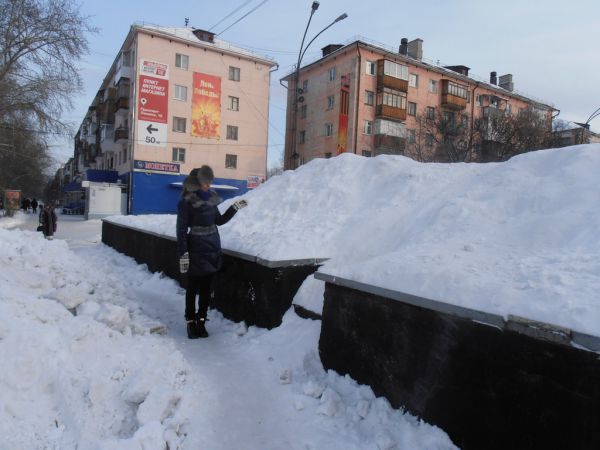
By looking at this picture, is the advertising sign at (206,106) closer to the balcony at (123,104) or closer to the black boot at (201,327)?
the balcony at (123,104)

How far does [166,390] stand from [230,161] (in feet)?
114

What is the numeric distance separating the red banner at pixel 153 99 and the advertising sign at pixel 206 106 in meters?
2.22

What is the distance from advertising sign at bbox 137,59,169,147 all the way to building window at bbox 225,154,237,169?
16.7 feet

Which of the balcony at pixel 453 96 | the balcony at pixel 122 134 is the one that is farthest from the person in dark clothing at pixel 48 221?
the balcony at pixel 453 96

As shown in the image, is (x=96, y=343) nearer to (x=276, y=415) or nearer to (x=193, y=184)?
(x=276, y=415)

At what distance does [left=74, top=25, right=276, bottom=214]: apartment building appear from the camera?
1305 inches

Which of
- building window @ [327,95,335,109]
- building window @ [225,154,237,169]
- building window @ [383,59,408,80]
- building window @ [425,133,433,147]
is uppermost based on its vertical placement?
building window @ [383,59,408,80]

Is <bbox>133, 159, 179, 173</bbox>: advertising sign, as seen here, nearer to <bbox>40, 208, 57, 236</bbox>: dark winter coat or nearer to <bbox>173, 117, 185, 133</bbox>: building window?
<bbox>173, 117, 185, 133</bbox>: building window

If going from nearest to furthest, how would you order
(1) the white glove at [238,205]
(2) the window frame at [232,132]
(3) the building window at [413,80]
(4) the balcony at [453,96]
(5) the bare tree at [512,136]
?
(1) the white glove at [238,205] < (5) the bare tree at [512,136] < (2) the window frame at [232,132] < (3) the building window at [413,80] < (4) the balcony at [453,96]

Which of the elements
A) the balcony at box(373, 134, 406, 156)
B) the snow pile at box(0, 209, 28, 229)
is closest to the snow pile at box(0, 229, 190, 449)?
the snow pile at box(0, 209, 28, 229)

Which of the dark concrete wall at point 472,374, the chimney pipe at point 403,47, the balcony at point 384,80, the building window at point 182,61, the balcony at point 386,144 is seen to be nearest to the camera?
the dark concrete wall at point 472,374

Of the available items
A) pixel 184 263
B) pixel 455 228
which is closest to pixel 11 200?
pixel 184 263

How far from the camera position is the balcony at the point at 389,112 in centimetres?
3609

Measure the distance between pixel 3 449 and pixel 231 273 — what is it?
11.3 ft
